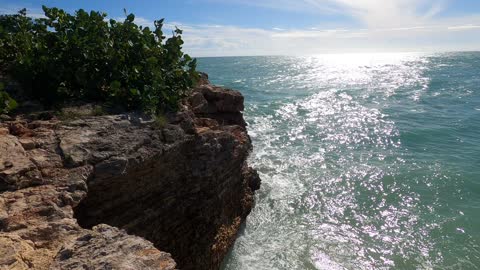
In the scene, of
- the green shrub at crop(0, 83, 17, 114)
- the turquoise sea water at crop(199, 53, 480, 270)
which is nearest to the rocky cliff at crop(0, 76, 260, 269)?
the green shrub at crop(0, 83, 17, 114)

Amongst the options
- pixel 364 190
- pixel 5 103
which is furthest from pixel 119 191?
pixel 364 190

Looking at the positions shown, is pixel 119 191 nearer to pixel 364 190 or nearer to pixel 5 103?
pixel 5 103

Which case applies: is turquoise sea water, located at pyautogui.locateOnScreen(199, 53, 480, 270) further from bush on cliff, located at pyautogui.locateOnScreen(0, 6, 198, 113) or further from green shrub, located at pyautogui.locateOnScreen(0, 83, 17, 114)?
green shrub, located at pyautogui.locateOnScreen(0, 83, 17, 114)

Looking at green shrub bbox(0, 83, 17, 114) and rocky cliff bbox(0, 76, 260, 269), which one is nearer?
rocky cliff bbox(0, 76, 260, 269)

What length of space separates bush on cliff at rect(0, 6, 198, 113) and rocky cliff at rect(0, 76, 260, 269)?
67 centimetres

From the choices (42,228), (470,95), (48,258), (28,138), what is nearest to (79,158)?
(28,138)

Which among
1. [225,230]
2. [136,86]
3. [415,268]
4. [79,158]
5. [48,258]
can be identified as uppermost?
[136,86]

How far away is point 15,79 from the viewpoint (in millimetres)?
7508

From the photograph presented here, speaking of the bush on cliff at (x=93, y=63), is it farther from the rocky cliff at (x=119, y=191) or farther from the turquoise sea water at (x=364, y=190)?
the turquoise sea water at (x=364, y=190)

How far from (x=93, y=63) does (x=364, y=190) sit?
12497mm

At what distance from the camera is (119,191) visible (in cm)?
643

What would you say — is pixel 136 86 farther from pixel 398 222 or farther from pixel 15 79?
pixel 398 222

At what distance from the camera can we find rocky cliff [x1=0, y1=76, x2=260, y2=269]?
4137mm

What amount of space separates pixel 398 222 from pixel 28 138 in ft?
40.2
